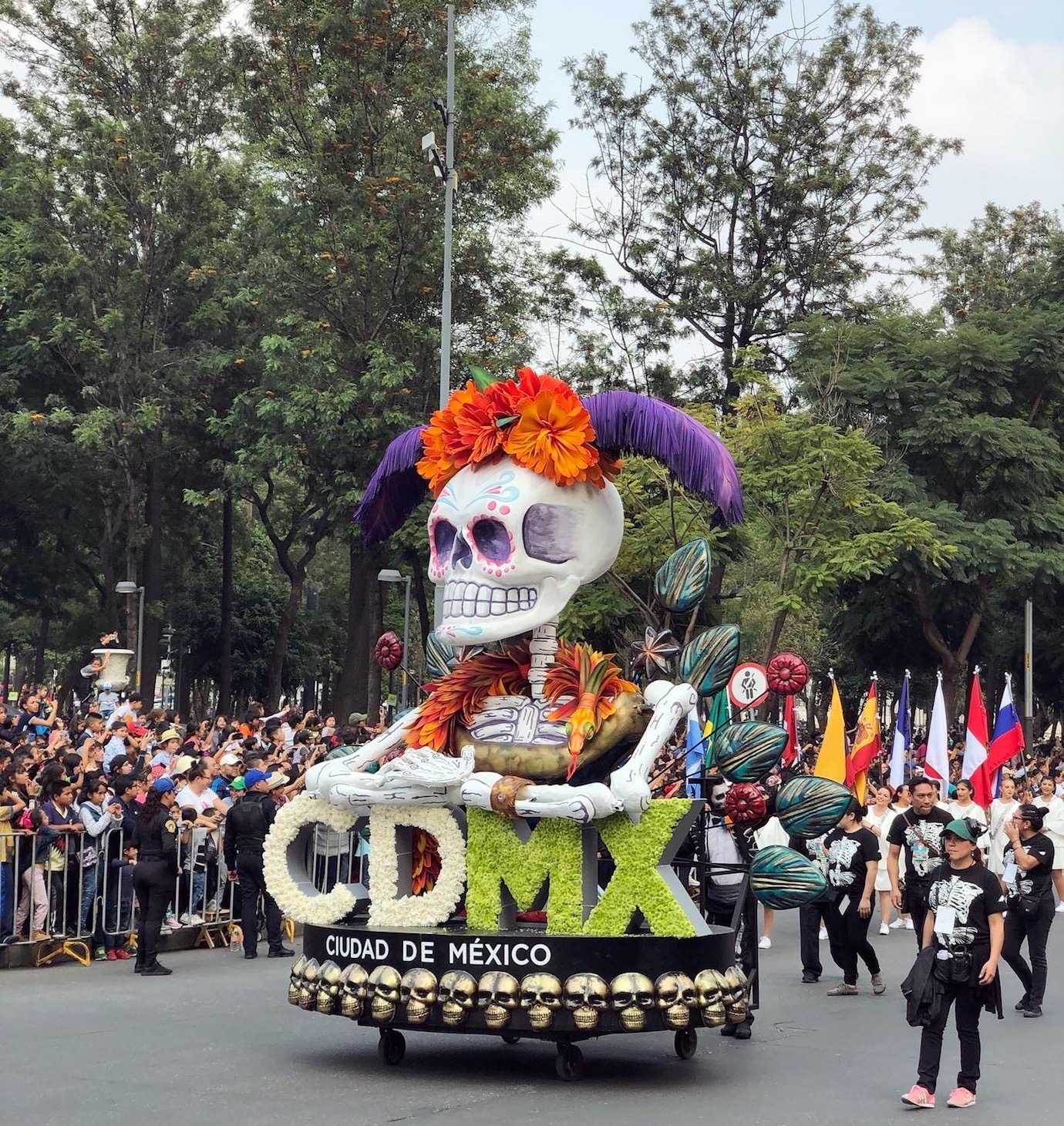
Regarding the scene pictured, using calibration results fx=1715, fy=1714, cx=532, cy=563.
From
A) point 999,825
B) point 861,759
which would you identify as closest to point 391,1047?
point 861,759

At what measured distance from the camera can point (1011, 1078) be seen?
10.5m

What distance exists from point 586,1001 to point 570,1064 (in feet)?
1.79

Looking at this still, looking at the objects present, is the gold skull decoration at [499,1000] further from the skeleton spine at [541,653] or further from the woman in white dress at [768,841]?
the woman in white dress at [768,841]

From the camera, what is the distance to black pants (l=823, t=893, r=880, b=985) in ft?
45.3

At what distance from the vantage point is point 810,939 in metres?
14.7

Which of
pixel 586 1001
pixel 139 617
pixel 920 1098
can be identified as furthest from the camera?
pixel 139 617

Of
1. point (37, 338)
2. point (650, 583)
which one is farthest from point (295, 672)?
point (650, 583)

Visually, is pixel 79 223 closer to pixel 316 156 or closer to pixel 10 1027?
pixel 316 156

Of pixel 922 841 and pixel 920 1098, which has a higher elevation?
pixel 922 841

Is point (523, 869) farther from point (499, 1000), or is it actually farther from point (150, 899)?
point (150, 899)

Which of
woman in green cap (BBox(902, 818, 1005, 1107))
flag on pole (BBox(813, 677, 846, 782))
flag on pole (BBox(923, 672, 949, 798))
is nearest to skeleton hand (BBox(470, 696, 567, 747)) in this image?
woman in green cap (BBox(902, 818, 1005, 1107))

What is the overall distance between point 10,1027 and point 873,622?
93.7ft

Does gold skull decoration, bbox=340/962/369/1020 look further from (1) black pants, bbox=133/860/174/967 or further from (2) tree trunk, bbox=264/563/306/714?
(2) tree trunk, bbox=264/563/306/714

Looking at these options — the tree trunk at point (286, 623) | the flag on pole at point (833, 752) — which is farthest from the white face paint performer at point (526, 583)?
the tree trunk at point (286, 623)
